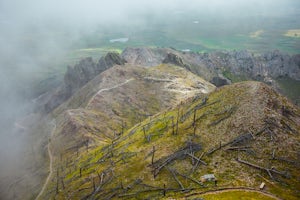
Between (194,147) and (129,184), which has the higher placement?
(194,147)

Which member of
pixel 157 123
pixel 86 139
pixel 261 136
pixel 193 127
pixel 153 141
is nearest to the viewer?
pixel 261 136

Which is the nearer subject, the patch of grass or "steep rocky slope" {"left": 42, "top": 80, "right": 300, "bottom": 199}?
the patch of grass

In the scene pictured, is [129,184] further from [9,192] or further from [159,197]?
[9,192]

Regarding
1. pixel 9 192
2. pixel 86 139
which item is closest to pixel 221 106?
pixel 86 139

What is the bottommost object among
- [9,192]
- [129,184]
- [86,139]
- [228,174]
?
[9,192]

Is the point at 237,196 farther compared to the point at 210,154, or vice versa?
the point at 210,154

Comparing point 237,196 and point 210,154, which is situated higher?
point 210,154

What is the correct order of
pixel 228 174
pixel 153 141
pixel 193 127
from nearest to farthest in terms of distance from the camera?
pixel 228 174, pixel 193 127, pixel 153 141

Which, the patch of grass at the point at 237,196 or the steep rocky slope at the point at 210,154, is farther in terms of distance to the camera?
the steep rocky slope at the point at 210,154
